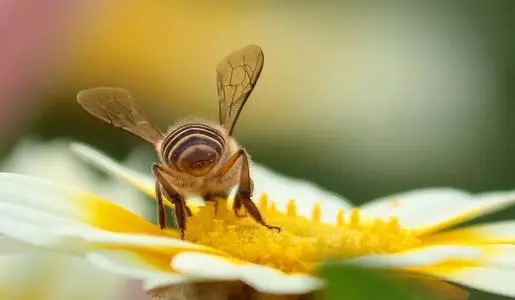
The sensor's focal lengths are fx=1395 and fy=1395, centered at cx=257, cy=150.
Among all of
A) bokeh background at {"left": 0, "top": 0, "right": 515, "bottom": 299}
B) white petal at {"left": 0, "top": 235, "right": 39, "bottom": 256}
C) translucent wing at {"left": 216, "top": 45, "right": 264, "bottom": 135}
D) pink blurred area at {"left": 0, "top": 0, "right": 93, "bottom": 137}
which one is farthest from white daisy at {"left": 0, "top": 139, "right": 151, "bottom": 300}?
bokeh background at {"left": 0, "top": 0, "right": 515, "bottom": 299}

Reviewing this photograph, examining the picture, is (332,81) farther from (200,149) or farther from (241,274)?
(241,274)

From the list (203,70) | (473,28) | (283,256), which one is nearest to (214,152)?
(283,256)

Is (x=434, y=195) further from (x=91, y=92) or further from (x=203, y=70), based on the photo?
(x=203, y=70)

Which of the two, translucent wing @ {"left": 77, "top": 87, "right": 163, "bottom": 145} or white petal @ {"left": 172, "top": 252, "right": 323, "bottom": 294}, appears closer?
white petal @ {"left": 172, "top": 252, "right": 323, "bottom": 294}

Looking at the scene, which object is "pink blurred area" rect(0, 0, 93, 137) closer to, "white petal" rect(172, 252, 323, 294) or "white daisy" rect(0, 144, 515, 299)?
"white daisy" rect(0, 144, 515, 299)

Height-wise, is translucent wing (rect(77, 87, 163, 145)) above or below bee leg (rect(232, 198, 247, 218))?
above

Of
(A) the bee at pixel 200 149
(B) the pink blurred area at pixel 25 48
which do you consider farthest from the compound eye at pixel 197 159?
(B) the pink blurred area at pixel 25 48

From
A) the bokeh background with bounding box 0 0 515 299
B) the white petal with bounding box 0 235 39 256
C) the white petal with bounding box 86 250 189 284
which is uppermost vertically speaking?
the bokeh background with bounding box 0 0 515 299

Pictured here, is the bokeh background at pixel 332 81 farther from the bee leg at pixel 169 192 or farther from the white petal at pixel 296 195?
the bee leg at pixel 169 192
